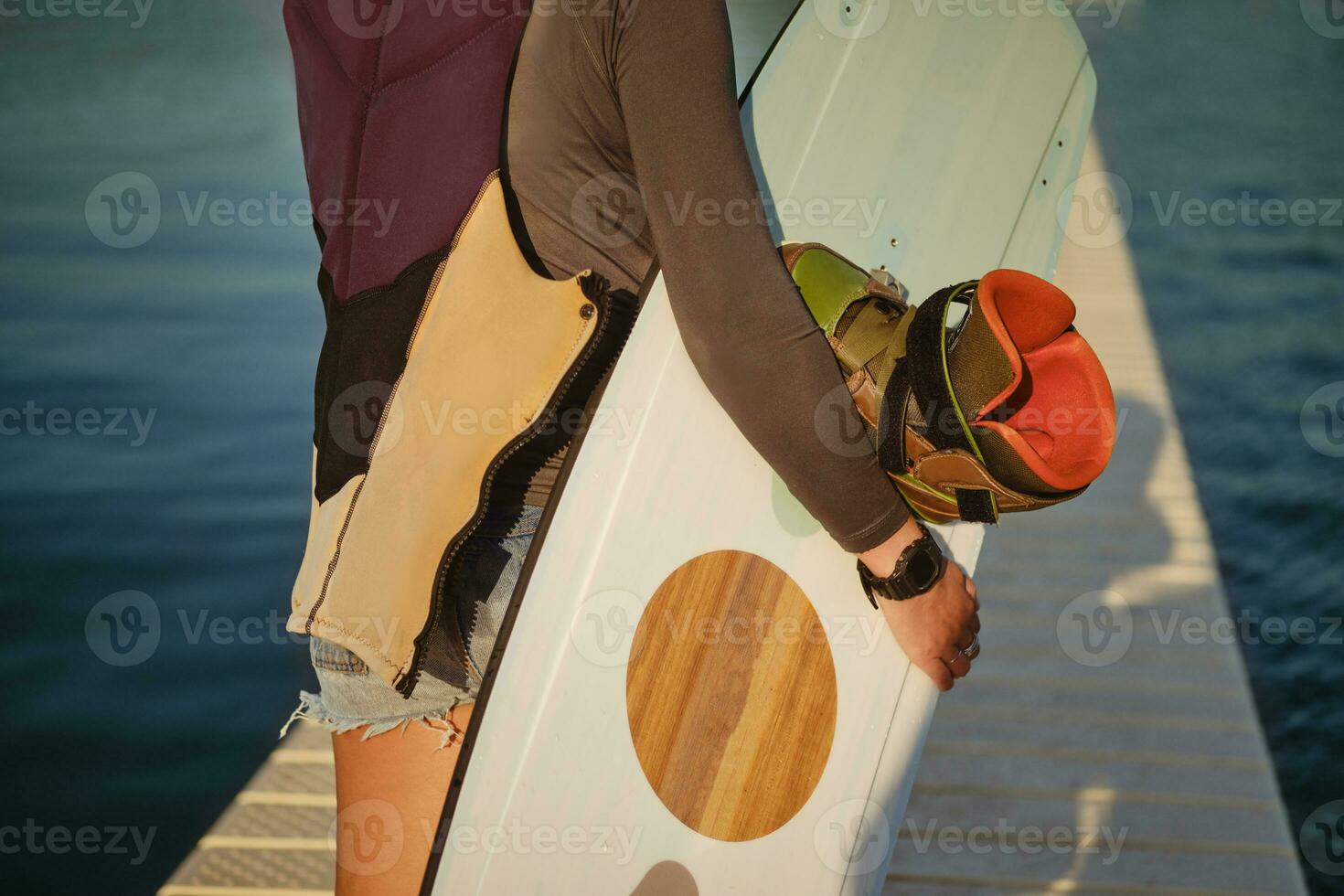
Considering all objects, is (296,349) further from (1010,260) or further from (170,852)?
(1010,260)

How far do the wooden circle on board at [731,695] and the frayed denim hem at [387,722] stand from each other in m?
0.26

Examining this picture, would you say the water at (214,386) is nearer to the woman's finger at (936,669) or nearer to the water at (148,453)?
the water at (148,453)

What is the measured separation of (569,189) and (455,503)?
413 millimetres

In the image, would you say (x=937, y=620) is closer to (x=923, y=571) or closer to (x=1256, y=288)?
(x=923, y=571)

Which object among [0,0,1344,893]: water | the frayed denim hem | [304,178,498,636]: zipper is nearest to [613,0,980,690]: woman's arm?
[304,178,498,636]: zipper

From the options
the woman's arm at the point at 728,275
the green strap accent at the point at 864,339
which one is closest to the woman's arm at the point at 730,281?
the woman's arm at the point at 728,275

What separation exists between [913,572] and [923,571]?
1cm

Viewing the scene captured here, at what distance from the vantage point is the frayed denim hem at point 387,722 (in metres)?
1.32

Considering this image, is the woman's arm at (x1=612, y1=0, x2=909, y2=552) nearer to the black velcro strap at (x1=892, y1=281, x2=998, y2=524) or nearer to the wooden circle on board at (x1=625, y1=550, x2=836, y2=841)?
the black velcro strap at (x1=892, y1=281, x2=998, y2=524)

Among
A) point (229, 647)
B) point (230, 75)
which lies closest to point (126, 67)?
point (230, 75)

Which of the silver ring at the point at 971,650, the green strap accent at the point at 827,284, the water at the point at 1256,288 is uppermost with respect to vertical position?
the green strap accent at the point at 827,284

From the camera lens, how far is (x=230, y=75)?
25.8 feet

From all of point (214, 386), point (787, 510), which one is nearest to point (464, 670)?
point (787, 510)

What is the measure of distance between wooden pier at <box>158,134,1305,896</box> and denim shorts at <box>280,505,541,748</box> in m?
1.22
